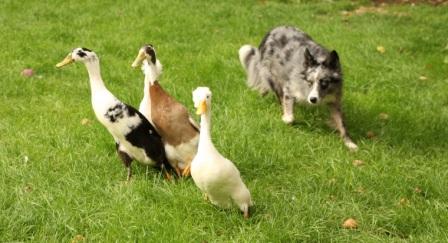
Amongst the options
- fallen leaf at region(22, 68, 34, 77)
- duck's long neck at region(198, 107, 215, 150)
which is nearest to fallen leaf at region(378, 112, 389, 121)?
duck's long neck at region(198, 107, 215, 150)

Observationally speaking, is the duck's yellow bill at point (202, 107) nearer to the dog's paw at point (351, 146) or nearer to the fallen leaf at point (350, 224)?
the fallen leaf at point (350, 224)

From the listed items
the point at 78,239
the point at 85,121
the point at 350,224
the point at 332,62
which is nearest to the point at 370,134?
the point at 332,62

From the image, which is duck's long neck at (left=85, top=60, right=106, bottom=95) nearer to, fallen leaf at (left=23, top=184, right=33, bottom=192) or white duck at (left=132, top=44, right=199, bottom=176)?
white duck at (left=132, top=44, right=199, bottom=176)

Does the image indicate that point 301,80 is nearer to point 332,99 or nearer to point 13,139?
point 332,99

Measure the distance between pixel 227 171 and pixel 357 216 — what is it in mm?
985

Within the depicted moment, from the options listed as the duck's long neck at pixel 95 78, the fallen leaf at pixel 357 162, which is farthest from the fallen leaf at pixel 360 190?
the duck's long neck at pixel 95 78

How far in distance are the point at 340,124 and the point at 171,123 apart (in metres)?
1.85

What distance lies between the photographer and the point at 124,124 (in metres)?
4.29

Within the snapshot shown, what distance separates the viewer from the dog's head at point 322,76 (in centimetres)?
564

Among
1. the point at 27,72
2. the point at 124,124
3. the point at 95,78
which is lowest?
the point at 27,72

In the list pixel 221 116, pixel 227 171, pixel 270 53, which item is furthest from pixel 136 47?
pixel 227 171

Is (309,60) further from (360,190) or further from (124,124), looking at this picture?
(124,124)

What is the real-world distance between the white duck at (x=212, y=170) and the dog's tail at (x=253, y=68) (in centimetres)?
270

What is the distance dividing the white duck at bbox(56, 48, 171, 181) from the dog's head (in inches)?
69.2
